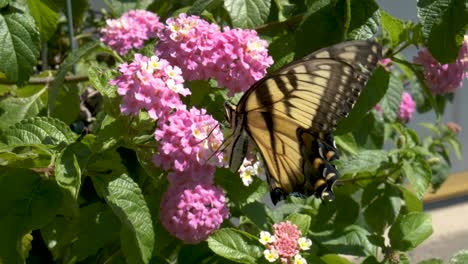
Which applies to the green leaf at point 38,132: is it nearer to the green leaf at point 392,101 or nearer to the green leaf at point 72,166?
the green leaf at point 72,166

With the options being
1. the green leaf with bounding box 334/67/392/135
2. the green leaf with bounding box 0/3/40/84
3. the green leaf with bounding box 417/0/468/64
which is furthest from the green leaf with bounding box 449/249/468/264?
the green leaf with bounding box 0/3/40/84

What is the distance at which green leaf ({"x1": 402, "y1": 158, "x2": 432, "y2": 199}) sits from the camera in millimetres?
2096

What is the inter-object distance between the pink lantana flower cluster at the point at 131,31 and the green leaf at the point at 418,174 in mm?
870

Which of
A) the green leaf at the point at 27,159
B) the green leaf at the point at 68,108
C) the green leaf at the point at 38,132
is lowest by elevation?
the green leaf at the point at 68,108

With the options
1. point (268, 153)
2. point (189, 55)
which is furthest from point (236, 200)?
point (189, 55)

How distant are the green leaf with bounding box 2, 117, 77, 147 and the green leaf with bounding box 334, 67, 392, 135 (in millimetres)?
673

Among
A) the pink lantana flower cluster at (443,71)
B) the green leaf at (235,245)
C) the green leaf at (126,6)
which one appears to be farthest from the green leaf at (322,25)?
the green leaf at (126,6)

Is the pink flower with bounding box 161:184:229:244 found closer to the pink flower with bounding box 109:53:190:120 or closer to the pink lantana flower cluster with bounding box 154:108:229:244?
the pink lantana flower cluster with bounding box 154:108:229:244

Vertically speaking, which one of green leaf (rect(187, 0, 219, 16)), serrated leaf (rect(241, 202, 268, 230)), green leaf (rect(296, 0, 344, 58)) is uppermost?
green leaf (rect(296, 0, 344, 58))

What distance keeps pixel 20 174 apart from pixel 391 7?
3591mm

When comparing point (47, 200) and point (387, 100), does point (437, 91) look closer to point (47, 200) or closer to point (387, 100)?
point (387, 100)

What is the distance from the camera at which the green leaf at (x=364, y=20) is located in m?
1.67

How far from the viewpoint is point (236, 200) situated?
1660 millimetres

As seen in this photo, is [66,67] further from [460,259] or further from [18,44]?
[460,259]
